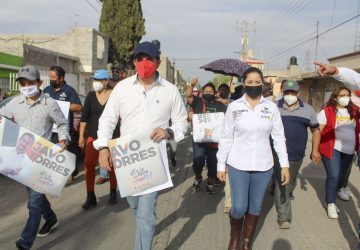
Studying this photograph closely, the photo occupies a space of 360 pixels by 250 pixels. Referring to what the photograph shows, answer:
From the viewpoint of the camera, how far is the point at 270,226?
5883 millimetres

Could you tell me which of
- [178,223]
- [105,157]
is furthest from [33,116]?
[178,223]

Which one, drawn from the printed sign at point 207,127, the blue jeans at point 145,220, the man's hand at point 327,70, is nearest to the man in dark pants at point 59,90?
the printed sign at point 207,127

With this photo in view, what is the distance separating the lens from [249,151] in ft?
14.4

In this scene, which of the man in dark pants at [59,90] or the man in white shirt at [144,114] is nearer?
the man in white shirt at [144,114]

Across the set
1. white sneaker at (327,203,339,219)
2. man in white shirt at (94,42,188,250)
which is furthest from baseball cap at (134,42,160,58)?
white sneaker at (327,203,339,219)

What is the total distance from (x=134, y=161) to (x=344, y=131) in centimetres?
383

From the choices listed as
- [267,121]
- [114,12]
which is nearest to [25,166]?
[267,121]

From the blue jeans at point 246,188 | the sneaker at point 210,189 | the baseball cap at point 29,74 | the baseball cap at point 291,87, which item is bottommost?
the sneaker at point 210,189

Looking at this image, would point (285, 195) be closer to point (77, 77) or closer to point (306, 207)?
point (306, 207)

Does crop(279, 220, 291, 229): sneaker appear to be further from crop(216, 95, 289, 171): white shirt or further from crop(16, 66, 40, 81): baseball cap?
crop(16, 66, 40, 81): baseball cap

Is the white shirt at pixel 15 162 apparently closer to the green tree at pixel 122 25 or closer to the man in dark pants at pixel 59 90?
the man in dark pants at pixel 59 90

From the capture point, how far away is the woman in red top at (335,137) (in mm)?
6383

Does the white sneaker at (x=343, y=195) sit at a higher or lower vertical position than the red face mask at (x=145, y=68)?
lower

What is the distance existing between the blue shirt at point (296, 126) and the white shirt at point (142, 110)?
2130 millimetres
